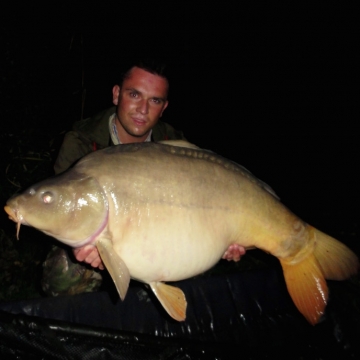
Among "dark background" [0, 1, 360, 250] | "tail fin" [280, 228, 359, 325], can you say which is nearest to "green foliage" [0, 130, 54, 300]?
"dark background" [0, 1, 360, 250]

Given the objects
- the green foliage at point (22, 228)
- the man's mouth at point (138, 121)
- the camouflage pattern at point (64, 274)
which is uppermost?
the man's mouth at point (138, 121)

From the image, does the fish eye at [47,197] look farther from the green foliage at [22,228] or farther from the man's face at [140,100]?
the green foliage at [22,228]

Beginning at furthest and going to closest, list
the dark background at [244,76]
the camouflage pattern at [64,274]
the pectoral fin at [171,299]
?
the dark background at [244,76] → the camouflage pattern at [64,274] → the pectoral fin at [171,299]

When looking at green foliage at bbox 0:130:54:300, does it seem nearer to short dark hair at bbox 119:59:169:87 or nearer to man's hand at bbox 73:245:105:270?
man's hand at bbox 73:245:105:270

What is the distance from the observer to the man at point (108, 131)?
77.8 inches

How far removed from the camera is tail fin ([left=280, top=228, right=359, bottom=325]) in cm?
154

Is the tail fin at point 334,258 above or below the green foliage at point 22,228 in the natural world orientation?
above

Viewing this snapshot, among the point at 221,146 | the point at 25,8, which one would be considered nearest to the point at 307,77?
the point at 221,146

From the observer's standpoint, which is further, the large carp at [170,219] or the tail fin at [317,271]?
the tail fin at [317,271]

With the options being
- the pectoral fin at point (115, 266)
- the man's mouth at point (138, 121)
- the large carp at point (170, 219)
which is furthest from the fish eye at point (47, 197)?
the man's mouth at point (138, 121)

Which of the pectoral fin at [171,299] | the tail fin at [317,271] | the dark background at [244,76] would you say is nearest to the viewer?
the pectoral fin at [171,299]

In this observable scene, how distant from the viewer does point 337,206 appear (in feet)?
17.1

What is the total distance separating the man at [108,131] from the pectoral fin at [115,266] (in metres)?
0.80

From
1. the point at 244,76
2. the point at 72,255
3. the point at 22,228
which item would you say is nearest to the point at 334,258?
the point at 72,255
